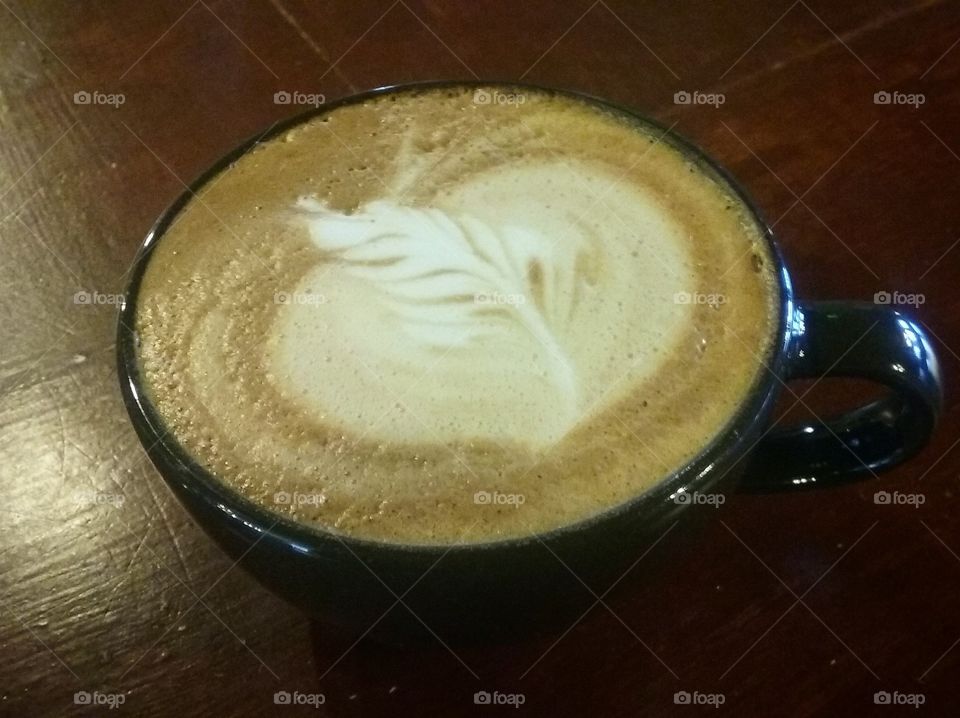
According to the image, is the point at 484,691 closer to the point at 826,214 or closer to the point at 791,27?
the point at 826,214

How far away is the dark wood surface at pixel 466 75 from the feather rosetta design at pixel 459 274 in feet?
0.54

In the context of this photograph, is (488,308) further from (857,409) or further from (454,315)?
(857,409)

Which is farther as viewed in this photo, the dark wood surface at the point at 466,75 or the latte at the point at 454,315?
the dark wood surface at the point at 466,75

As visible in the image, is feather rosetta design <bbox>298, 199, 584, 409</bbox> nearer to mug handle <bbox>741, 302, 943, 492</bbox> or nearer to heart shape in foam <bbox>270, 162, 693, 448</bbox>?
heart shape in foam <bbox>270, 162, 693, 448</bbox>

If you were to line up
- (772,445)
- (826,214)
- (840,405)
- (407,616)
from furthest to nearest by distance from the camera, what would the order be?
(826,214) < (840,405) < (772,445) < (407,616)

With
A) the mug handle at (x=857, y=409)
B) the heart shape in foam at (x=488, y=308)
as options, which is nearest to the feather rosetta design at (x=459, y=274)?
the heart shape in foam at (x=488, y=308)

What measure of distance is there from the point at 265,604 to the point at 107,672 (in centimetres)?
11

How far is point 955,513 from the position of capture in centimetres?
68

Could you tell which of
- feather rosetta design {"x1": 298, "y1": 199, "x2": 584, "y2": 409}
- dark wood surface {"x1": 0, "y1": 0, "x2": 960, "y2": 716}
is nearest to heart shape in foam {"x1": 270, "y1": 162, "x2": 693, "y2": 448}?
feather rosetta design {"x1": 298, "y1": 199, "x2": 584, "y2": 409}

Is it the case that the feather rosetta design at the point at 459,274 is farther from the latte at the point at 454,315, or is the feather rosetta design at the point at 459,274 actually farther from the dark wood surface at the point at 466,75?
the dark wood surface at the point at 466,75

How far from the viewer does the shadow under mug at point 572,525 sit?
0.47m

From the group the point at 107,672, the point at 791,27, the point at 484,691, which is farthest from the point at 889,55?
the point at 107,672

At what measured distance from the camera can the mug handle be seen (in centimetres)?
53

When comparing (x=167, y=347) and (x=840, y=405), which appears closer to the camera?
(x=167, y=347)
